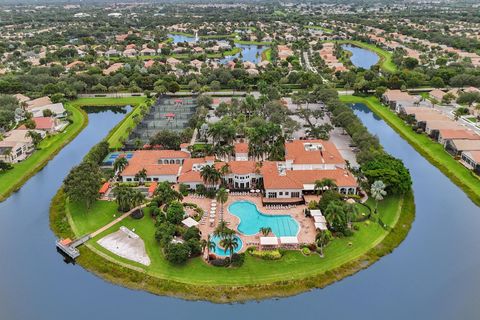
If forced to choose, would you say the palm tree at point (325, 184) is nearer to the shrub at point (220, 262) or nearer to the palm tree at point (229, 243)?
the palm tree at point (229, 243)

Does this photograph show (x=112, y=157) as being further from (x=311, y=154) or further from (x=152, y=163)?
(x=311, y=154)

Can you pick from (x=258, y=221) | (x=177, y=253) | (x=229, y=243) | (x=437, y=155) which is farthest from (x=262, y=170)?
(x=437, y=155)

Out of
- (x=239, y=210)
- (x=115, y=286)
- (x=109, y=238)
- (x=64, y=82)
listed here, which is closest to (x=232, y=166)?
(x=239, y=210)

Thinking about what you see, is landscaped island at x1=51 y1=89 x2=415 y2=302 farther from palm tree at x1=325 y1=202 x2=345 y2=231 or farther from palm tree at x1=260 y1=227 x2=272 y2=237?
palm tree at x1=260 y1=227 x2=272 y2=237

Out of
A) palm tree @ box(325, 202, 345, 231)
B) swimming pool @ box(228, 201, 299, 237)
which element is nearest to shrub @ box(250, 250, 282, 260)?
swimming pool @ box(228, 201, 299, 237)

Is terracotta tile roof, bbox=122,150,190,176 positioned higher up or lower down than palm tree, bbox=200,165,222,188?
lower down

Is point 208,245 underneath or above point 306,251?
above
